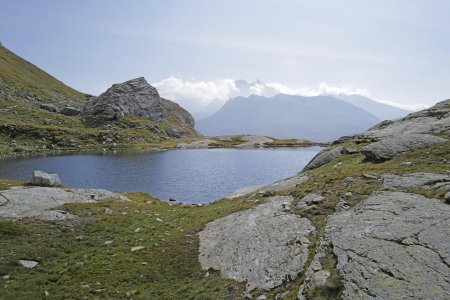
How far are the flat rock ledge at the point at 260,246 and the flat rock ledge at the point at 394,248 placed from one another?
2.58 m

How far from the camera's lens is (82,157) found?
422 feet

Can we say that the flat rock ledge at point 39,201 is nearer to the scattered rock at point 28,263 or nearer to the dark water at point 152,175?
the scattered rock at point 28,263

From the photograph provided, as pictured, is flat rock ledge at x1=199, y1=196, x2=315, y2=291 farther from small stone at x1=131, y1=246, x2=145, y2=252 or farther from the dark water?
the dark water

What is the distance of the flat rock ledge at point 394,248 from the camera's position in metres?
15.7

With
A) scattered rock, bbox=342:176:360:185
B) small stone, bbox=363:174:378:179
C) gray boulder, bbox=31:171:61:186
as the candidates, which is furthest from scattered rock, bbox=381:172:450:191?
gray boulder, bbox=31:171:61:186

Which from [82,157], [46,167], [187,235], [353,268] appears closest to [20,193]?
[187,235]

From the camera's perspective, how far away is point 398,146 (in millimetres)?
A: 39188

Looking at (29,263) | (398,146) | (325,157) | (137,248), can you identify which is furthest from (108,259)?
(325,157)

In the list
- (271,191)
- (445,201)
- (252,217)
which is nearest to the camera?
(445,201)

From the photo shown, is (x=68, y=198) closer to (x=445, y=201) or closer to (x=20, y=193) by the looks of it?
(x=20, y=193)

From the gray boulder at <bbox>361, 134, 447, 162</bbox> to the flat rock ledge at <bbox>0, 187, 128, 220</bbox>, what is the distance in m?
34.0

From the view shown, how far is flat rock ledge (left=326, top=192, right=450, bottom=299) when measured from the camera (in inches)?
617

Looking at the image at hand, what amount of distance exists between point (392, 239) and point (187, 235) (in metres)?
17.8

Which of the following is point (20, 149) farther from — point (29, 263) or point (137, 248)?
point (137, 248)
